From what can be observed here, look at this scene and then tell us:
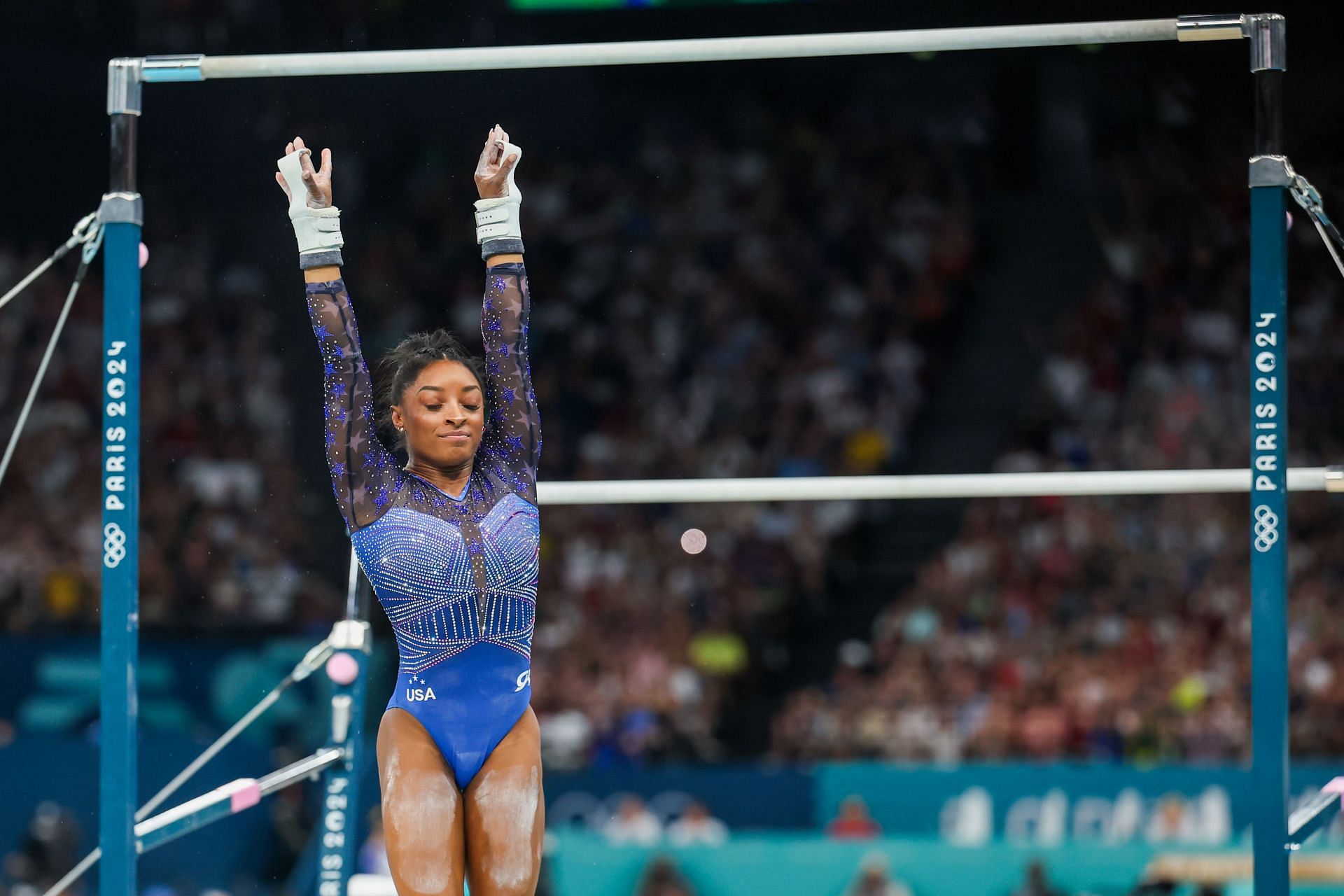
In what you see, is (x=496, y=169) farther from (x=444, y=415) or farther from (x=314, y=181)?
(x=444, y=415)

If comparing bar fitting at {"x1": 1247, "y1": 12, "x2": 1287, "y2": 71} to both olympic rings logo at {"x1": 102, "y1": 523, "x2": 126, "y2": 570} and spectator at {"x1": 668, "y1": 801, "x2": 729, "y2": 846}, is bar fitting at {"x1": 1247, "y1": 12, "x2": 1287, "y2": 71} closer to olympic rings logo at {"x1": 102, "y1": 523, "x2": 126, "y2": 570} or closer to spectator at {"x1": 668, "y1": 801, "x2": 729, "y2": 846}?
olympic rings logo at {"x1": 102, "y1": 523, "x2": 126, "y2": 570}

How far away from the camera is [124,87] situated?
379cm

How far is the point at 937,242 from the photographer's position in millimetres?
12570

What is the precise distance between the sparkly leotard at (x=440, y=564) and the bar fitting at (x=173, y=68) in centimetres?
87

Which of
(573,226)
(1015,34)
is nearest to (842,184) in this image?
(573,226)

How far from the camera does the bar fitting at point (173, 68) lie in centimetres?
388

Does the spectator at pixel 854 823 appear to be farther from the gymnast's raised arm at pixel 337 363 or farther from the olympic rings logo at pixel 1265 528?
the gymnast's raised arm at pixel 337 363

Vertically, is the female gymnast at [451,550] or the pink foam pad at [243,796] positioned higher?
the female gymnast at [451,550]

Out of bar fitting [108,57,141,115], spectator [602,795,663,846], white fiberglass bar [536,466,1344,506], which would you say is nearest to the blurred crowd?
spectator [602,795,663,846]

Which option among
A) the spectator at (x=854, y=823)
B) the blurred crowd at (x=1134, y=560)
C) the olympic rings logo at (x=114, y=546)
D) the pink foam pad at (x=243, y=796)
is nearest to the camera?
the olympic rings logo at (x=114, y=546)

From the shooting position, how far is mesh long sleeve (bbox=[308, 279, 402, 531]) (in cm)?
339

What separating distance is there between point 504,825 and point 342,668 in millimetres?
1336

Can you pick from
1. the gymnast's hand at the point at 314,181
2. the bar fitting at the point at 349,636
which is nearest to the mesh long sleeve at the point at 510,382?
the gymnast's hand at the point at 314,181

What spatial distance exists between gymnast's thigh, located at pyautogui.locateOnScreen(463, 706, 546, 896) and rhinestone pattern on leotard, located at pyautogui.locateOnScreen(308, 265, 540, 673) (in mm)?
257
